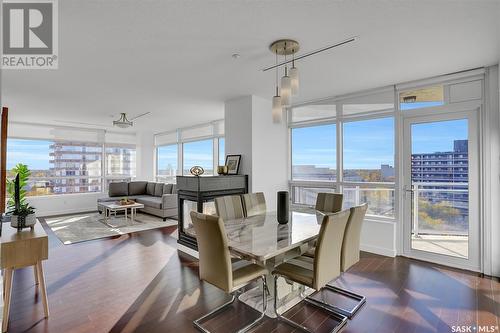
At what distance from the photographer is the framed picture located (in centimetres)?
462

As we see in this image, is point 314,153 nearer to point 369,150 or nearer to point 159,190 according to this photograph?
point 369,150

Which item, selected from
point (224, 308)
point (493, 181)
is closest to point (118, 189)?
point (224, 308)

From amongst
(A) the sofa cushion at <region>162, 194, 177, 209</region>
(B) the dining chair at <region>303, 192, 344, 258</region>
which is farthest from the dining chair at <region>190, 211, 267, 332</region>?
(A) the sofa cushion at <region>162, 194, 177, 209</region>

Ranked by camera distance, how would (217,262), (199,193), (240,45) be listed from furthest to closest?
(199,193) < (240,45) < (217,262)

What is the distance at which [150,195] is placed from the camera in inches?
319

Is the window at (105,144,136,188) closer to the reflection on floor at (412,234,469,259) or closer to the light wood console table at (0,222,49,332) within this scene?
the light wood console table at (0,222,49,332)

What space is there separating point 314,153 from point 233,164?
1.58 m

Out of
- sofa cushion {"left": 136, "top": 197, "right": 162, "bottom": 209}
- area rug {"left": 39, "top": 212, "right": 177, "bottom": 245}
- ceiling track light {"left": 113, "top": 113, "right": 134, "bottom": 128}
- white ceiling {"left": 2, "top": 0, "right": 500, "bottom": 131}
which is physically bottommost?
area rug {"left": 39, "top": 212, "right": 177, "bottom": 245}

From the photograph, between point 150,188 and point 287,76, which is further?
point 150,188

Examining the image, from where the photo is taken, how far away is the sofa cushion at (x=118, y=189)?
7.79 m

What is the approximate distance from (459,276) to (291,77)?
323cm

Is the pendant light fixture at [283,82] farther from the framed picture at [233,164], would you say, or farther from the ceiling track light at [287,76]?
the framed picture at [233,164]

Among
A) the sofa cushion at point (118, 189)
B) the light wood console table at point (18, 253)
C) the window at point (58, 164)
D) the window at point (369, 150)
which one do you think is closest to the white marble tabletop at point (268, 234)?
the window at point (369, 150)

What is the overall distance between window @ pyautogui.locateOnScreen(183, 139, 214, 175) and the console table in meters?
2.75
